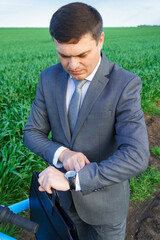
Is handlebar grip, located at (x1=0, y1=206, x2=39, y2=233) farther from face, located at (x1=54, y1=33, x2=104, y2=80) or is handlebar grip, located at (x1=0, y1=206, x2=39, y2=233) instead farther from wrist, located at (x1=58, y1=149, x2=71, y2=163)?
face, located at (x1=54, y1=33, x2=104, y2=80)

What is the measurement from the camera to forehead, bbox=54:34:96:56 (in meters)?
1.15

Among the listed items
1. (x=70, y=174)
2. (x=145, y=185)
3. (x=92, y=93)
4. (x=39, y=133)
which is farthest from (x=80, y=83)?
(x=145, y=185)

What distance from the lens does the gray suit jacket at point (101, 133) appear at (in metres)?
1.21

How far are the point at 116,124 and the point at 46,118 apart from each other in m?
0.52

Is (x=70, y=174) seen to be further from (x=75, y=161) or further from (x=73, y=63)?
(x=73, y=63)

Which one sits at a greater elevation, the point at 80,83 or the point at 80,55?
the point at 80,55

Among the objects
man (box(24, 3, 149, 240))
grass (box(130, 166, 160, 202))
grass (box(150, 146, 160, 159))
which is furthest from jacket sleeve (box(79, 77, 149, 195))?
grass (box(150, 146, 160, 159))

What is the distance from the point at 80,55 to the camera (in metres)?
1.20

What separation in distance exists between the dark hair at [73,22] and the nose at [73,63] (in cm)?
10

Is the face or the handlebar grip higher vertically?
the face

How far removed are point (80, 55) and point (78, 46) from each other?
6 cm

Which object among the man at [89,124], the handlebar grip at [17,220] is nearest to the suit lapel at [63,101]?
the man at [89,124]

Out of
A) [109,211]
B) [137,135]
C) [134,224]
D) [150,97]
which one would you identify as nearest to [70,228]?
[137,135]

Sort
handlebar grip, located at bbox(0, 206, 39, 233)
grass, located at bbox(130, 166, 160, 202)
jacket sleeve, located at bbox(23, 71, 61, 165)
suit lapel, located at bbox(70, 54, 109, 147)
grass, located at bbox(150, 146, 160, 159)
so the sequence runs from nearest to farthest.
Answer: handlebar grip, located at bbox(0, 206, 39, 233) → suit lapel, located at bbox(70, 54, 109, 147) → jacket sleeve, located at bbox(23, 71, 61, 165) → grass, located at bbox(130, 166, 160, 202) → grass, located at bbox(150, 146, 160, 159)
